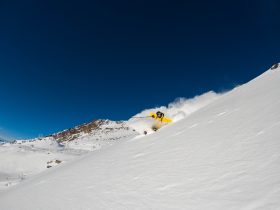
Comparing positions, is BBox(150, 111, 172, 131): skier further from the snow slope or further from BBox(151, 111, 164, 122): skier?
the snow slope

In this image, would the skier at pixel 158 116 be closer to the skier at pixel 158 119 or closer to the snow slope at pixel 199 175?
the skier at pixel 158 119

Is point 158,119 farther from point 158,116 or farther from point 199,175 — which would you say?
point 199,175

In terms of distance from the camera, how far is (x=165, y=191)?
480 cm

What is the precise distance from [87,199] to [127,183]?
0.80 metres

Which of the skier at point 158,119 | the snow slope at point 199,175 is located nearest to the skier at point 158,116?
the skier at point 158,119

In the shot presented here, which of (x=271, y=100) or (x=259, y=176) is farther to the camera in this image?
(x=271, y=100)

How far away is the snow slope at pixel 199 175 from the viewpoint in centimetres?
373

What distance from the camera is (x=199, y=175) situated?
4934 millimetres

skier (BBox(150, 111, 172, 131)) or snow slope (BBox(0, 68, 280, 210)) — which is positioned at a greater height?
skier (BBox(150, 111, 172, 131))

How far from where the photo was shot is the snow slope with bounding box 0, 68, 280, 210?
3727mm

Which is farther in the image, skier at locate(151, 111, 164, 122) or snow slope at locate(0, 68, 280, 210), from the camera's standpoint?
skier at locate(151, 111, 164, 122)

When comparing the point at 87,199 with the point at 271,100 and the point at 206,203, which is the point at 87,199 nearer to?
the point at 206,203

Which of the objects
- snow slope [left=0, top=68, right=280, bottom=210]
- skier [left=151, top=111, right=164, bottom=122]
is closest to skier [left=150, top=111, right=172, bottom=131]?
skier [left=151, top=111, right=164, bottom=122]

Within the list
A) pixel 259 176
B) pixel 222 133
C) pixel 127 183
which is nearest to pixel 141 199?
pixel 127 183
